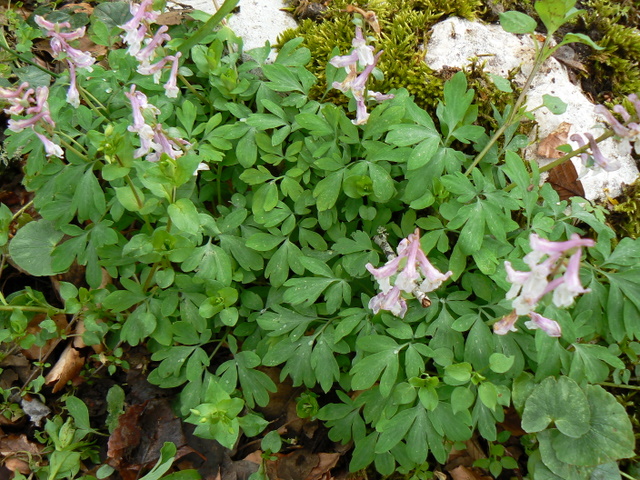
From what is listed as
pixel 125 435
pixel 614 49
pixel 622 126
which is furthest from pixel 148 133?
pixel 614 49

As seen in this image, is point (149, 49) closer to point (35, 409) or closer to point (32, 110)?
point (32, 110)

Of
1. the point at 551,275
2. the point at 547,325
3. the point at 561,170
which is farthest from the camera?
the point at 561,170

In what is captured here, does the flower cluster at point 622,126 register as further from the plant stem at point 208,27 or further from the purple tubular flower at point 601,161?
the plant stem at point 208,27

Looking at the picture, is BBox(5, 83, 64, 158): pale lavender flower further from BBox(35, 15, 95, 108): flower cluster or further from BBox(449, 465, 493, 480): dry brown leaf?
BBox(449, 465, 493, 480): dry brown leaf

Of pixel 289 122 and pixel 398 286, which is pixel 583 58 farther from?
pixel 398 286

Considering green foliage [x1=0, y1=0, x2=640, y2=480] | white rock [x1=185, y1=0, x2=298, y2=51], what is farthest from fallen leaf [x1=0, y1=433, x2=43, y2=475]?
white rock [x1=185, y1=0, x2=298, y2=51]
